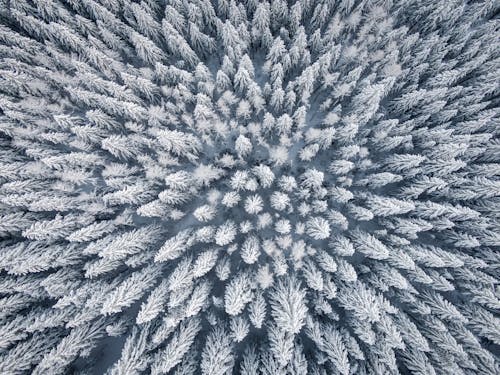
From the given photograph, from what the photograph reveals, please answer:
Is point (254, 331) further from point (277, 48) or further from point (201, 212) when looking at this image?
point (277, 48)

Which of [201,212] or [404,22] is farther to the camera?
[404,22]

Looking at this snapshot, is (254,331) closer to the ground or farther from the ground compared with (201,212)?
closer to the ground

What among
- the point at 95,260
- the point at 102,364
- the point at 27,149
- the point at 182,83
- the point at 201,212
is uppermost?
the point at 182,83

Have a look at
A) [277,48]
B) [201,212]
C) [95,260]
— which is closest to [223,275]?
[201,212]

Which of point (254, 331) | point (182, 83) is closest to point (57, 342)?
point (254, 331)

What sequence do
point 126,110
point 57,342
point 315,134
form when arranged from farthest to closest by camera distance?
point 315,134
point 126,110
point 57,342

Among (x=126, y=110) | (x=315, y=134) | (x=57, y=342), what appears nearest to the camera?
(x=57, y=342)

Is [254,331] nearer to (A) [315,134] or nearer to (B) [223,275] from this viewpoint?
(B) [223,275]
